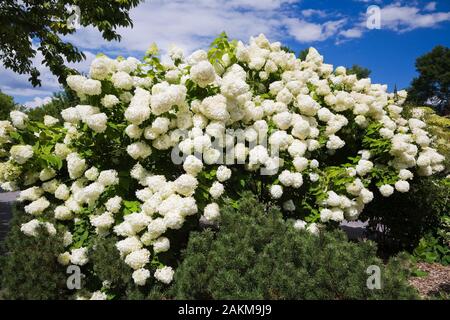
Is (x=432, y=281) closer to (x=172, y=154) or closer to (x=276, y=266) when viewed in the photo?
(x=276, y=266)

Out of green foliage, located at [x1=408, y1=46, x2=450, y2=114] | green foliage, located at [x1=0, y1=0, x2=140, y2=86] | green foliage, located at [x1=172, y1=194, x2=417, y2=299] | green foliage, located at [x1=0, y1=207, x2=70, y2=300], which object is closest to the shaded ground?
green foliage, located at [x1=172, y1=194, x2=417, y2=299]

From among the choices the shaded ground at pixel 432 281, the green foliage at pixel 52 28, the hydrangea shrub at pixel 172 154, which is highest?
the green foliage at pixel 52 28

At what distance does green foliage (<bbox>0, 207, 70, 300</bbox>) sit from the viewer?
3.53 m

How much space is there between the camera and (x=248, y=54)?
487cm

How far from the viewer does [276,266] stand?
2.98 m

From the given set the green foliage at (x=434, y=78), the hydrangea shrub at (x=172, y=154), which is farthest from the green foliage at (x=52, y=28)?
the green foliage at (x=434, y=78)

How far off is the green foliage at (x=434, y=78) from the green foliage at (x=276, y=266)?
184 feet

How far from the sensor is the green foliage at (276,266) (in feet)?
9.02

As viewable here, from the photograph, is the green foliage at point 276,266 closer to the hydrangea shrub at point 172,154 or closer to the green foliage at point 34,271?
the hydrangea shrub at point 172,154

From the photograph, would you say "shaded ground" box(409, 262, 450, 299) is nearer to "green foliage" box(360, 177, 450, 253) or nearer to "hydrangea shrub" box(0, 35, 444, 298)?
"green foliage" box(360, 177, 450, 253)

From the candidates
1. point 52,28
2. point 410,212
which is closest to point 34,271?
point 410,212

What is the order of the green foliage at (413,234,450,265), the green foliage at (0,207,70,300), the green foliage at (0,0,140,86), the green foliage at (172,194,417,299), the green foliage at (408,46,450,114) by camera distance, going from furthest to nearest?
1. the green foliage at (408,46,450,114)
2. the green foliage at (0,0,140,86)
3. the green foliage at (413,234,450,265)
4. the green foliage at (0,207,70,300)
5. the green foliage at (172,194,417,299)

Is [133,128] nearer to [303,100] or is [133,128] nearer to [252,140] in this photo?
[252,140]

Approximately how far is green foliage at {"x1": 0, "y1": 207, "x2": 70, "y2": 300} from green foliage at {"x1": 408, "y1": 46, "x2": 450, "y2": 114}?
5671 centimetres
